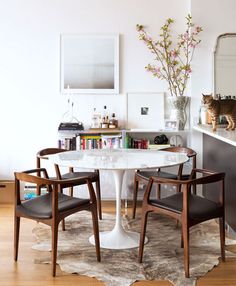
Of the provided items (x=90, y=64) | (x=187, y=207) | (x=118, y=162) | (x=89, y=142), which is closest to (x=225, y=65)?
(x=90, y=64)

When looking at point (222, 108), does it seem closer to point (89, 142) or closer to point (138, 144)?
point (138, 144)

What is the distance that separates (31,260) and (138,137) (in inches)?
85.6

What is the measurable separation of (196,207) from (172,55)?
7.65 feet

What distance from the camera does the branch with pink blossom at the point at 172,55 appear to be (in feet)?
15.2

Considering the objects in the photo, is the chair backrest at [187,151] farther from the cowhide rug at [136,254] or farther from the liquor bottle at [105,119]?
the liquor bottle at [105,119]

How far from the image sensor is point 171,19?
4.70 m

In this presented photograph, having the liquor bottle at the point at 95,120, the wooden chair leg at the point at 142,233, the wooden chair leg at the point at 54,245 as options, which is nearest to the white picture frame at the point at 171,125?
the liquor bottle at the point at 95,120

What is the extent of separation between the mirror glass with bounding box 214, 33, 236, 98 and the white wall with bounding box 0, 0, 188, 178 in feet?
1.66

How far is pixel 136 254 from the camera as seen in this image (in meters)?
3.13

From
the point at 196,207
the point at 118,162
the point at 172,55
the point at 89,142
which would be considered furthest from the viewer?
the point at 172,55

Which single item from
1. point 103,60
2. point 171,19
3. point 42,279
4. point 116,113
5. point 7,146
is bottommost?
point 42,279

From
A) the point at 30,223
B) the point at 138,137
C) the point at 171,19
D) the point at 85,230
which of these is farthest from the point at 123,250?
the point at 171,19

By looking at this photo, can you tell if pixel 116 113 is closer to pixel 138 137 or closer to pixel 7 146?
pixel 138 137

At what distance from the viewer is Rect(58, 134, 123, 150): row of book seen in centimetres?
455
